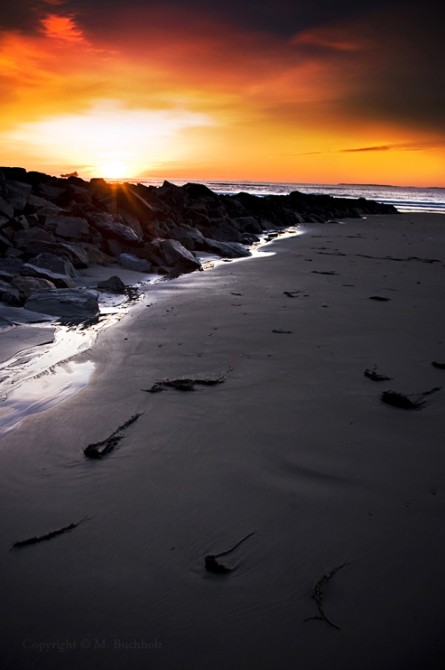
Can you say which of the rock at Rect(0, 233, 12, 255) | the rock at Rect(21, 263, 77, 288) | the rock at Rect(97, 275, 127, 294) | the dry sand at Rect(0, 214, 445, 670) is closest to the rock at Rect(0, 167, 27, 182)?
the rock at Rect(0, 233, 12, 255)

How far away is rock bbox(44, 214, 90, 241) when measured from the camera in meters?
9.78

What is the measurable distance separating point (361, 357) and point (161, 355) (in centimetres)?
196

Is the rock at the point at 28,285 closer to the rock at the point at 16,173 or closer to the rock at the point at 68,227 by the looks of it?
the rock at the point at 68,227

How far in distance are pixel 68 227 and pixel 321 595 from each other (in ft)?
32.1

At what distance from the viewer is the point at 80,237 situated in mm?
9844

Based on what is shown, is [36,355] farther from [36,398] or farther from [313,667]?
[313,667]

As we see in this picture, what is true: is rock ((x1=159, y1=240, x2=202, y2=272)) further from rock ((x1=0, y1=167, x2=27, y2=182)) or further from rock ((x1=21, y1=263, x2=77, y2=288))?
rock ((x1=0, y1=167, x2=27, y2=182))

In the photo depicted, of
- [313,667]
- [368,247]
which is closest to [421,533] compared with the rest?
[313,667]

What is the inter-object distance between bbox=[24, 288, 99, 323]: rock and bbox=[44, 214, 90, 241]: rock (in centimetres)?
405

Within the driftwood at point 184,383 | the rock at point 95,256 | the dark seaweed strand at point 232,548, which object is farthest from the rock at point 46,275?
the dark seaweed strand at point 232,548

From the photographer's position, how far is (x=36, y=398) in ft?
11.3

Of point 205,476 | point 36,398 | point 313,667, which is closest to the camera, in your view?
point 313,667

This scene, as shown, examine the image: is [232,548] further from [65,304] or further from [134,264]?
[134,264]

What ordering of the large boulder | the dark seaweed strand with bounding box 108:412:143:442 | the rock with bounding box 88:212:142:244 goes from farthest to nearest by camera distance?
the rock with bounding box 88:212:142:244
the large boulder
the dark seaweed strand with bounding box 108:412:143:442
